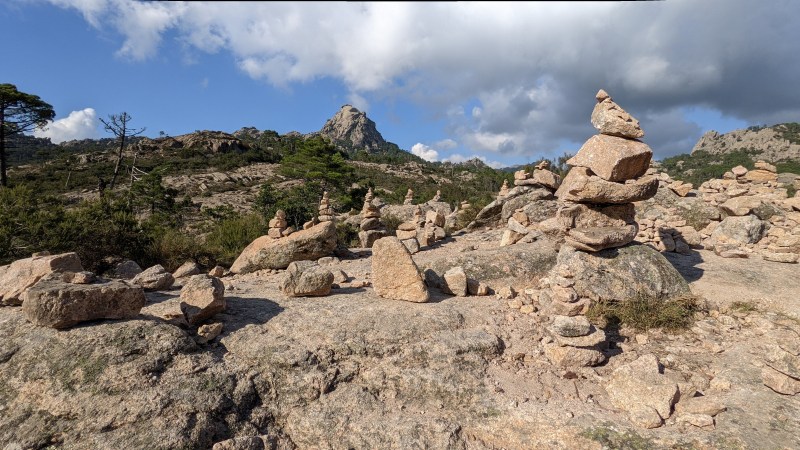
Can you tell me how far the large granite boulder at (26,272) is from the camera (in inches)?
234

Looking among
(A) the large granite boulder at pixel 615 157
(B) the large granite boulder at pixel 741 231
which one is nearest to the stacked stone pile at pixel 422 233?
(A) the large granite boulder at pixel 615 157

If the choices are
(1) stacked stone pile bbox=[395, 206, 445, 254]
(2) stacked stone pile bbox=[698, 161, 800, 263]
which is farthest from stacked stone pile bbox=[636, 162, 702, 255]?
(1) stacked stone pile bbox=[395, 206, 445, 254]

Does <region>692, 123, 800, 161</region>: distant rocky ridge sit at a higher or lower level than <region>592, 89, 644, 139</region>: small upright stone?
higher

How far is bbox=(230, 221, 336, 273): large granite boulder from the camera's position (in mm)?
10586

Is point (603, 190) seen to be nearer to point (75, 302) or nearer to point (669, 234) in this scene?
point (669, 234)

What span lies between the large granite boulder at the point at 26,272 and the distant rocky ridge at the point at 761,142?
76.6 metres

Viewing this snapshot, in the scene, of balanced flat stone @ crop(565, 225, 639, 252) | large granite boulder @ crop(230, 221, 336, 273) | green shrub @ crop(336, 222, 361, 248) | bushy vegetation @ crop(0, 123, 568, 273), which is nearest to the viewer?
balanced flat stone @ crop(565, 225, 639, 252)

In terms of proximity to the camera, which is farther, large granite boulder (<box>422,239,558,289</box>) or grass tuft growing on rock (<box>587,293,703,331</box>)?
large granite boulder (<box>422,239,558,289</box>)

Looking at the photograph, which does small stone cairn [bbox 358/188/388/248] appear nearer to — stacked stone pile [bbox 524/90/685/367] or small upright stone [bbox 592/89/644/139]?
stacked stone pile [bbox 524/90/685/367]

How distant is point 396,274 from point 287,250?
176 inches

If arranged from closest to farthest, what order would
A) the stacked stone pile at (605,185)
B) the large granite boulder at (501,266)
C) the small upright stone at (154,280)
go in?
the small upright stone at (154,280) < the stacked stone pile at (605,185) < the large granite boulder at (501,266)

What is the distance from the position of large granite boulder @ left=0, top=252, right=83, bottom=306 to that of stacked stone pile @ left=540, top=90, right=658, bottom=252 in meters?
9.87

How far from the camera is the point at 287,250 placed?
10.8 meters

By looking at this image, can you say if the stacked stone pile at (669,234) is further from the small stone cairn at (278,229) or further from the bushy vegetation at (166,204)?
the small stone cairn at (278,229)
